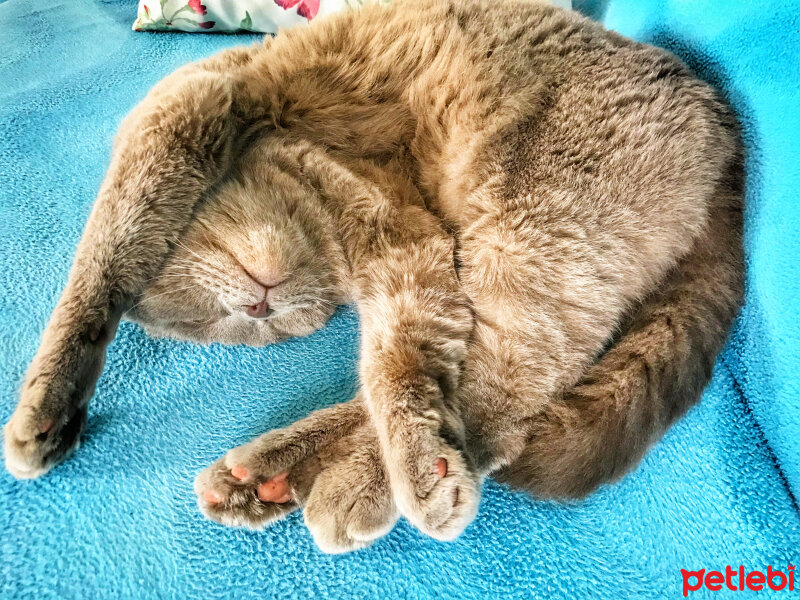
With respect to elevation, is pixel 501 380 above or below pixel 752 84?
below

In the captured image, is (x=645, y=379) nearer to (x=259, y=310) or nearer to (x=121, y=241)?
(x=259, y=310)

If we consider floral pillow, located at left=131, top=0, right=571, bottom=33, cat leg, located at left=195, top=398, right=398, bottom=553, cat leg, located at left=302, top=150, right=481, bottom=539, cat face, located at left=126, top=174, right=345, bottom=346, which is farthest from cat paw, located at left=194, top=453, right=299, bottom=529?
floral pillow, located at left=131, top=0, right=571, bottom=33

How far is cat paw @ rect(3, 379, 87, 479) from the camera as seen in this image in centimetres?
72

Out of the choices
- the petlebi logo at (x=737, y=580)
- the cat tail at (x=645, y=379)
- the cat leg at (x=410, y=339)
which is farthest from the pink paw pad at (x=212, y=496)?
the petlebi logo at (x=737, y=580)

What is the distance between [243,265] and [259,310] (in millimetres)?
87

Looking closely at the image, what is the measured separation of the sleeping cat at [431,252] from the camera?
0.79 meters

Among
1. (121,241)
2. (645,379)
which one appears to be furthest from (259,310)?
(645,379)

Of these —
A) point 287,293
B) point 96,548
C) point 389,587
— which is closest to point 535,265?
point 287,293

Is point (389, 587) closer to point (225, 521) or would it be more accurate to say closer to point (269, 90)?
point (225, 521)

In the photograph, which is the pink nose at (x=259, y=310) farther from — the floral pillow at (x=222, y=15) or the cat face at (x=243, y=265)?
the floral pillow at (x=222, y=15)

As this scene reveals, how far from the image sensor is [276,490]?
0.80m

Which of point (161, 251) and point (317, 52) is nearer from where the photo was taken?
point (161, 251)

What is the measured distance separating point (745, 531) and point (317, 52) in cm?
116

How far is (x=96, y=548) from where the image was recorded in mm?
746
